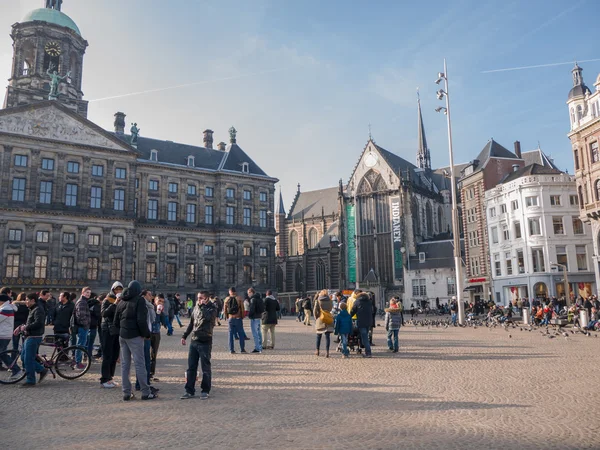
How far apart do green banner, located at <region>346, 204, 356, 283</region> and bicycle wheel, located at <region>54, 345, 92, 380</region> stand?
65.9 m

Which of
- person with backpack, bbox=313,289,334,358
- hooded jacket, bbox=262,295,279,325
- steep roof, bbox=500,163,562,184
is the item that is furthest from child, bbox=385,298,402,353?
steep roof, bbox=500,163,562,184

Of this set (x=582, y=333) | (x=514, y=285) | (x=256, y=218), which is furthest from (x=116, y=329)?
(x=256, y=218)

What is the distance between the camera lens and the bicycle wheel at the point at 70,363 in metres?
11.5

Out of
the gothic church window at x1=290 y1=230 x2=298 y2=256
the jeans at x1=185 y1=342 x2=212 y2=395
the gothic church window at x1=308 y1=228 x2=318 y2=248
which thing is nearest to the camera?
the jeans at x1=185 y1=342 x2=212 y2=395

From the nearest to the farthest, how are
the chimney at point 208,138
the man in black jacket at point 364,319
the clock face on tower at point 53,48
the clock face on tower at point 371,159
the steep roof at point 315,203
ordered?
1. the man in black jacket at point 364,319
2. the clock face on tower at point 53,48
3. the chimney at point 208,138
4. the clock face on tower at point 371,159
5. the steep roof at point 315,203

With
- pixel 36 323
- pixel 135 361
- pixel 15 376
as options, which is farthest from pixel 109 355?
pixel 15 376

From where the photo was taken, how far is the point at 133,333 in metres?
9.29

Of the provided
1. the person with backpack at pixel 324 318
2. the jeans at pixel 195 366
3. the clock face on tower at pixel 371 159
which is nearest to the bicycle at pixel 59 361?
the jeans at pixel 195 366

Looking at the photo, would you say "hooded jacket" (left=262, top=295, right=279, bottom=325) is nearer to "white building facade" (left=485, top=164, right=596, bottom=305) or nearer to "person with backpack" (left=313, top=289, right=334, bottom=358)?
"person with backpack" (left=313, top=289, right=334, bottom=358)

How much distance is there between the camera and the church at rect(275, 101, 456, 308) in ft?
226

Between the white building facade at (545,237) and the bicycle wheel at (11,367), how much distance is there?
139 ft

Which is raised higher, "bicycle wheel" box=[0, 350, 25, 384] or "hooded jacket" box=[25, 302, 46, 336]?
"hooded jacket" box=[25, 302, 46, 336]

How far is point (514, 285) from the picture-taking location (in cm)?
4772

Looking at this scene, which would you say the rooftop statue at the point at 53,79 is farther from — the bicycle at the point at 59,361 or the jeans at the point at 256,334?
the bicycle at the point at 59,361
